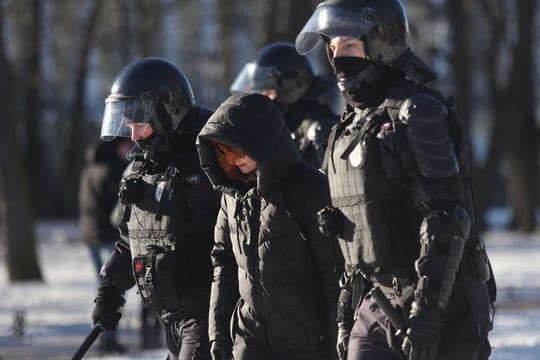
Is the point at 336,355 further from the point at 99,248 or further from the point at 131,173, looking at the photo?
the point at 99,248

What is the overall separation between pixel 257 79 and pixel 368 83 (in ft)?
13.7

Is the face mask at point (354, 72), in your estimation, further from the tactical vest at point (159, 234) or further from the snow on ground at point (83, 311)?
the snow on ground at point (83, 311)

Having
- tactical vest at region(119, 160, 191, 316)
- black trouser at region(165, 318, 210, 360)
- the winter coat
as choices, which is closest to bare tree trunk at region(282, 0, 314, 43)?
the winter coat

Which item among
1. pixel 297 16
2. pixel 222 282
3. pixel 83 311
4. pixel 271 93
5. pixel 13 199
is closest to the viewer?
pixel 222 282

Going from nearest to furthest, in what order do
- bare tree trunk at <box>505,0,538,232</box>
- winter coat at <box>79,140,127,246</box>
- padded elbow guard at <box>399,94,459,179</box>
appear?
padded elbow guard at <box>399,94,459,179</box>, winter coat at <box>79,140,127,246</box>, bare tree trunk at <box>505,0,538,232</box>

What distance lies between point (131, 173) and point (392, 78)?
66.3 inches

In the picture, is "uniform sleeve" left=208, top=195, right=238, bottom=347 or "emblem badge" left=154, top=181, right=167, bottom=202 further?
"emblem badge" left=154, top=181, right=167, bottom=202

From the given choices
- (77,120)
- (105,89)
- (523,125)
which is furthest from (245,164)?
(105,89)

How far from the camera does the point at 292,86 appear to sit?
9078mm

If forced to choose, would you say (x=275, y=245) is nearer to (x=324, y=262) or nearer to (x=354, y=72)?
(x=324, y=262)

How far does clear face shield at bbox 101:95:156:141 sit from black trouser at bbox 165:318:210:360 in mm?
905

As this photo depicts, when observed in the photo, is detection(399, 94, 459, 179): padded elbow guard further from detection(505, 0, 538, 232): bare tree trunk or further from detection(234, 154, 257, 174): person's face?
detection(505, 0, 538, 232): bare tree trunk

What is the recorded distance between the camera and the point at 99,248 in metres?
12.6

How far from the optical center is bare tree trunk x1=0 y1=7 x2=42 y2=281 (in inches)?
699
